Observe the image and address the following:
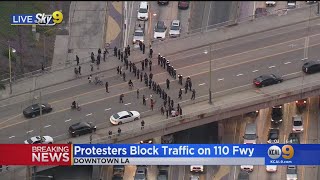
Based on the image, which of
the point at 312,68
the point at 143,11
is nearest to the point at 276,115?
the point at 312,68

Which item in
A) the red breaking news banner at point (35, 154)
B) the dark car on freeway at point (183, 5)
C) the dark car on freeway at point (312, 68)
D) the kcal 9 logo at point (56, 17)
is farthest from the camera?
the dark car on freeway at point (183, 5)

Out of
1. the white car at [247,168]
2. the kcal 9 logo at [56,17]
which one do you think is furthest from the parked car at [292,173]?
the kcal 9 logo at [56,17]

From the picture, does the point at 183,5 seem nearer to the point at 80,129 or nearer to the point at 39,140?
the point at 80,129

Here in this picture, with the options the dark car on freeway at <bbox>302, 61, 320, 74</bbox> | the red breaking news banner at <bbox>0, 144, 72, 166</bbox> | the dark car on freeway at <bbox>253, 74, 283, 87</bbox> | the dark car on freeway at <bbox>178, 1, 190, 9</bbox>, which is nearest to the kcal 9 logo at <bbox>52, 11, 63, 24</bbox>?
the dark car on freeway at <bbox>253, 74, 283, 87</bbox>

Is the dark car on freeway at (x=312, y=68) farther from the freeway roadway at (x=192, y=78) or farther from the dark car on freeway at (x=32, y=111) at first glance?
the dark car on freeway at (x=32, y=111)

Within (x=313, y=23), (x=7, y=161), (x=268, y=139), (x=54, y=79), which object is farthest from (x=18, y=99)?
(x=313, y=23)
